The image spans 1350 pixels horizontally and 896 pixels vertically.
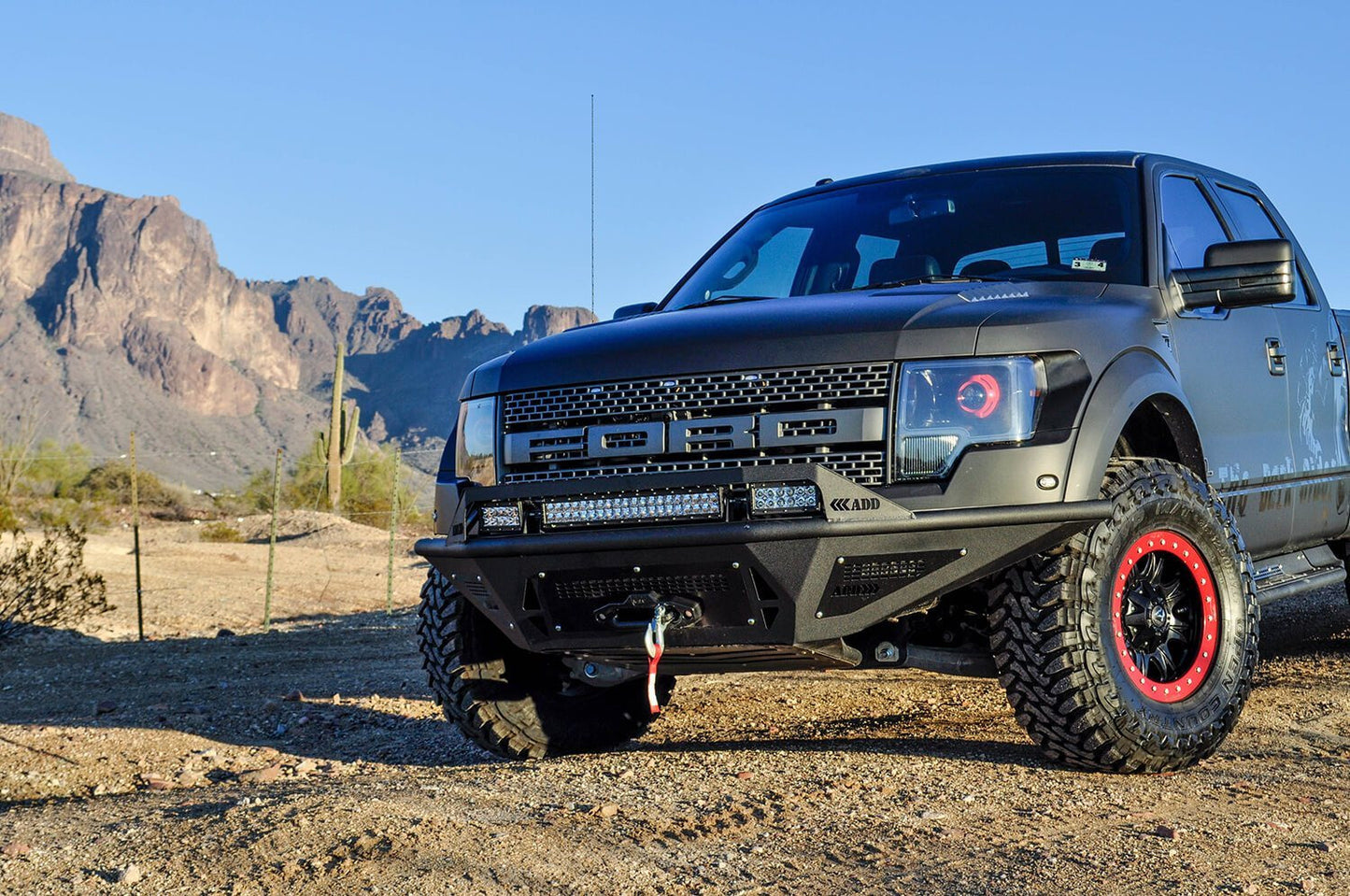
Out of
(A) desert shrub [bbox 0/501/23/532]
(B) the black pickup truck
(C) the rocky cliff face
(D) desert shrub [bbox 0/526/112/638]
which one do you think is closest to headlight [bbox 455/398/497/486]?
(B) the black pickup truck

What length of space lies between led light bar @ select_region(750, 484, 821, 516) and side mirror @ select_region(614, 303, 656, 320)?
2.05 metres

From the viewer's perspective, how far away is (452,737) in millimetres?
6297

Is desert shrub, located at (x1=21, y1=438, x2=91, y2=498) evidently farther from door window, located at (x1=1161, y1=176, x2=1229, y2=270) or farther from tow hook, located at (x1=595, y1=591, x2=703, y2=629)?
tow hook, located at (x1=595, y1=591, x2=703, y2=629)

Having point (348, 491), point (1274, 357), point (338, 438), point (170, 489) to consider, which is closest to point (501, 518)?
point (1274, 357)

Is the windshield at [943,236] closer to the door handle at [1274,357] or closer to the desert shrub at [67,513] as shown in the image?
the door handle at [1274,357]

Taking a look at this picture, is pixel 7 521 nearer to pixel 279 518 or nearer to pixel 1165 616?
pixel 279 518

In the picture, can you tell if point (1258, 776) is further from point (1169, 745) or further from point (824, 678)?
point (824, 678)

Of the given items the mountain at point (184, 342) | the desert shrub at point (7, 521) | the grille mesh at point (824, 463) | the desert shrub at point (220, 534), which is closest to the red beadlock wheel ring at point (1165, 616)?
the grille mesh at point (824, 463)

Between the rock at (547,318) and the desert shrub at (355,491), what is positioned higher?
the rock at (547,318)

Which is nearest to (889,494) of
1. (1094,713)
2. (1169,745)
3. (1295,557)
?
(1094,713)

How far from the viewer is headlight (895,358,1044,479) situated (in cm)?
397

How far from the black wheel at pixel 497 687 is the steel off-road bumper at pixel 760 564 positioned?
73 centimetres

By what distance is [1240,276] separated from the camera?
5.07 metres

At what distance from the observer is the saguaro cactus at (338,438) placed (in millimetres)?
34688
